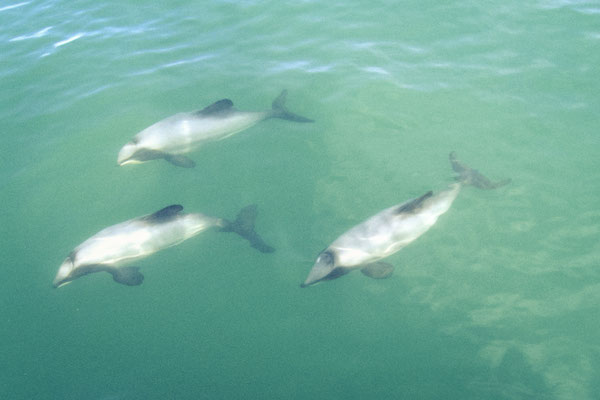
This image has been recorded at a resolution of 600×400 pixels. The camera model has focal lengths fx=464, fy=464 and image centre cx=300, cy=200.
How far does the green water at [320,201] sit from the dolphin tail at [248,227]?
0.57 ft

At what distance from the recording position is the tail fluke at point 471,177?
24.5ft

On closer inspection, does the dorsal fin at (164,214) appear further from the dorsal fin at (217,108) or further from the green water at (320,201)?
the dorsal fin at (217,108)

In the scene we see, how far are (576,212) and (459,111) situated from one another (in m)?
2.90

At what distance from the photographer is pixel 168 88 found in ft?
34.6

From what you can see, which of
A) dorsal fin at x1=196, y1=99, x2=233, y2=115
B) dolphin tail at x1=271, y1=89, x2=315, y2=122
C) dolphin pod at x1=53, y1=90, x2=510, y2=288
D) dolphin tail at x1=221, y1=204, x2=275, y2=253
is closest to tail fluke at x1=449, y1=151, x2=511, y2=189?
dolphin pod at x1=53, y1=90, x2=510, y2=288

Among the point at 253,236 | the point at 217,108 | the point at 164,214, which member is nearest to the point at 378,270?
the point at 253,236

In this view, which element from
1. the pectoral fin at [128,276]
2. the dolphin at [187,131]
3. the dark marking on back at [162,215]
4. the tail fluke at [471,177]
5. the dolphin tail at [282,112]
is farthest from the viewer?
the dolphin tail at [282,112]

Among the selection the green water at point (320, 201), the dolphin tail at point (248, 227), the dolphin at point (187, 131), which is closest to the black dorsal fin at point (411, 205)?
the green water at point (320, 201)

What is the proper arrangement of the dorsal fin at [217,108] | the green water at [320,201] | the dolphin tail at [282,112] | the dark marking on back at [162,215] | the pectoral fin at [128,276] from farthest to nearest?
1. the dolphin tail at [282,112]
2. the dorsal fin at [217,108]
3. the dark marking on back at [162,215]
4. the pectoral fin at [128,276]
5. the green water at [320,201]

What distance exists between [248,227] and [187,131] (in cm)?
268

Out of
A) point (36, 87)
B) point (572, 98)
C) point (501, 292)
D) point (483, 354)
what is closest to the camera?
point (483, 354)

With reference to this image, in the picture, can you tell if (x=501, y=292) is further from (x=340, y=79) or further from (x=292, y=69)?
(x=292, y=69)

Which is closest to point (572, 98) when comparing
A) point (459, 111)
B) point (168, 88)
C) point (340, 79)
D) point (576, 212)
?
point (459, 111)

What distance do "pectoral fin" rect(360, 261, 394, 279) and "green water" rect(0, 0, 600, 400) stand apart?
306mm
